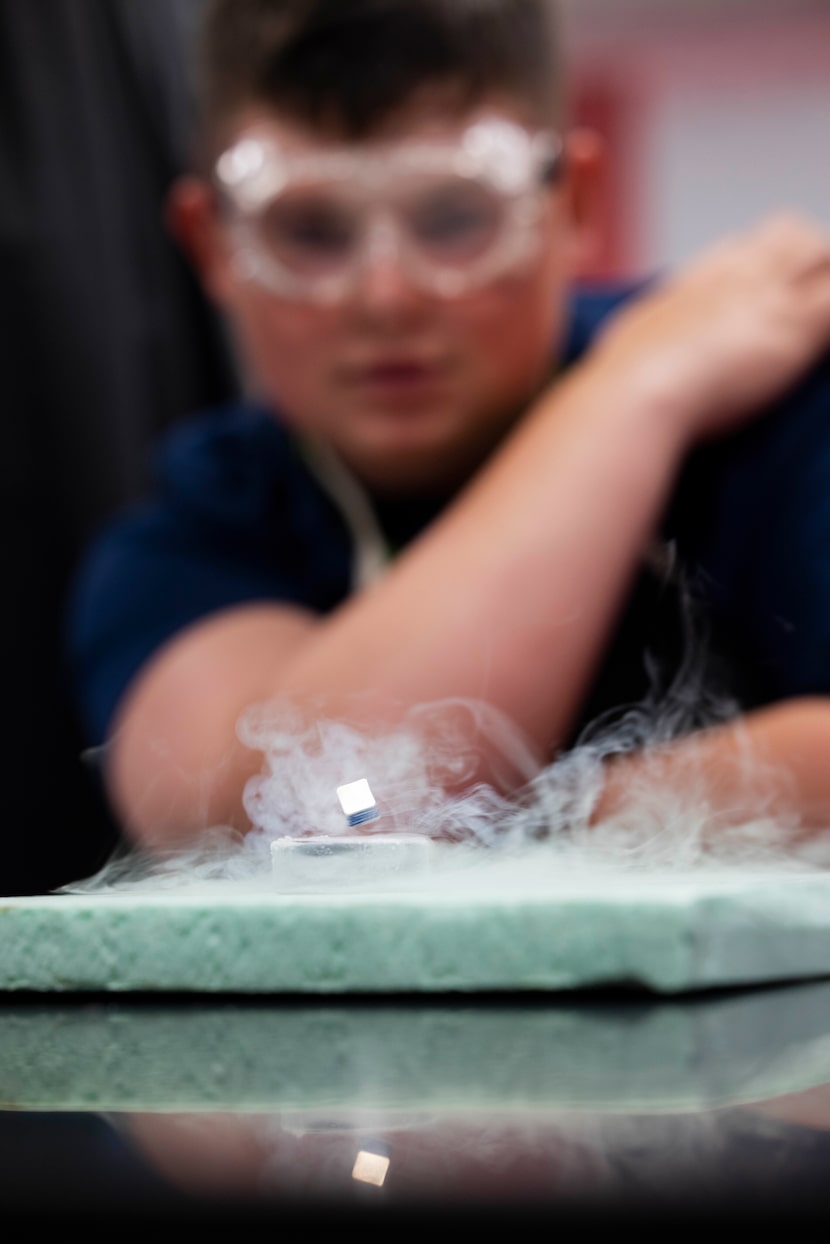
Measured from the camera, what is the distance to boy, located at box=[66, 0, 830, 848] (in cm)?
Answer: 59

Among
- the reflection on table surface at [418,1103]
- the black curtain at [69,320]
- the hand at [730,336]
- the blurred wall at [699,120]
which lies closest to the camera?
the reflection on table surface at [418,1103]

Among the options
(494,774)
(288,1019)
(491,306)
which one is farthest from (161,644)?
(288,1019)

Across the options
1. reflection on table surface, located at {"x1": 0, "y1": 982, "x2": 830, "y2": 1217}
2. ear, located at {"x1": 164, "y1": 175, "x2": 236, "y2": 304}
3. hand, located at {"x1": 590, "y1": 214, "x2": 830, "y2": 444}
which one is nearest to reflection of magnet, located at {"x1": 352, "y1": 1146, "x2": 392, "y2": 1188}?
reflection on table surface, located at {"x1": 0, "y1": 982, "x2": 830, "y2": 1217}

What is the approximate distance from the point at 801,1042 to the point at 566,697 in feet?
1.00

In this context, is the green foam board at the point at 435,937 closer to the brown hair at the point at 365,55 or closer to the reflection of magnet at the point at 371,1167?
the reflection of magnet at the point at 371,1167

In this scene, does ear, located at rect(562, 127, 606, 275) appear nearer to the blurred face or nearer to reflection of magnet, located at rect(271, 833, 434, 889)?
the blurred face

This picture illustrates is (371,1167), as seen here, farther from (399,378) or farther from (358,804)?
(399,378)

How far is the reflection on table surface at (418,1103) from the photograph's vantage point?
0.60ft

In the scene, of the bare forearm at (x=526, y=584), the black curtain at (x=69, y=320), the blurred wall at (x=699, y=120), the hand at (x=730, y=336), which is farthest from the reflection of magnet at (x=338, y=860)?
the blurred wall at (x=699, y=120)

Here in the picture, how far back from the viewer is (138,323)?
1.40 metres

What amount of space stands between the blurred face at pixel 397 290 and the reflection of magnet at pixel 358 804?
44cm

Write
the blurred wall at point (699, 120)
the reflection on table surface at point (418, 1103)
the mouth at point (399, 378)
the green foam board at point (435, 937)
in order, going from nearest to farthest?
the reflection on table surface at point (418, 1103) < the green foam board at point (435, 937) < the mouth at point (399, 378) < the blurred wall at point (699, 120)

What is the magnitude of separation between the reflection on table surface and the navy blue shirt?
0.75 feet

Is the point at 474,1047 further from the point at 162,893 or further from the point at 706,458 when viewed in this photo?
the point at 706,458
